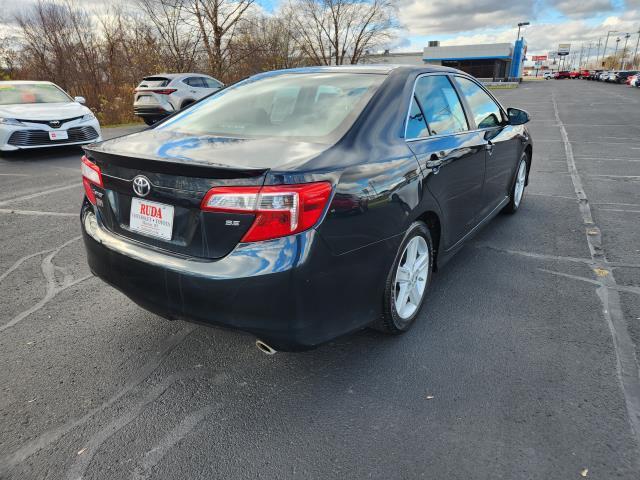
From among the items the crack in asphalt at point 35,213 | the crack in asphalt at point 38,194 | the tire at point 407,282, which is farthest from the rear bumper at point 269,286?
the crack in asphalt at point 38,194

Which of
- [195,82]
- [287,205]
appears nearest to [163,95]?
[195,82]

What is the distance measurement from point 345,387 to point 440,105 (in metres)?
2.08

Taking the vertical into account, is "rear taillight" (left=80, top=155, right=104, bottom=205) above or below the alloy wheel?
above

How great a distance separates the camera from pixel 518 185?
5.43 m

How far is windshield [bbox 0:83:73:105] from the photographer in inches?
367

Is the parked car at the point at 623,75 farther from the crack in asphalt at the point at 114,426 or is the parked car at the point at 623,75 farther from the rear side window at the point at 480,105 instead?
the crack in asphalt at the point at 114,426

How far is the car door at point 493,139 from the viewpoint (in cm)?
385

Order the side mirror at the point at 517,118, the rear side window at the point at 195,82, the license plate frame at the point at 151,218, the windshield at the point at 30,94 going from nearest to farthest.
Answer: the license plate frame at the point at 151,218
the side mirror at the point at 517,118
the windshield at the point at 30,94
the rear side window at the point at 195,82

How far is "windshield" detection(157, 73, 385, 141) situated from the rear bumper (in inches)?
27.3

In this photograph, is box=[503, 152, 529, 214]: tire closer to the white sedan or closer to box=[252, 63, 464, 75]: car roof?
box=[252, 63, 464, 75]: car roof

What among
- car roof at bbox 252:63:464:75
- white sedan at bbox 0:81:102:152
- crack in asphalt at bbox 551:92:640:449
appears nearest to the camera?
crack in asphalt at bbox 551:92:640:449

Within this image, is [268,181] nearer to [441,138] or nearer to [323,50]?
[441,138]

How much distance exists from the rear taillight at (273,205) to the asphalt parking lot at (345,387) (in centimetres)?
94

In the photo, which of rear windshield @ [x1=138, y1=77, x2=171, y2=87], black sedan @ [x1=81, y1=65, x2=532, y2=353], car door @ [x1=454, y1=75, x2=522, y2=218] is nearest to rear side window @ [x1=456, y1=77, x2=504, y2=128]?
car door @ [x1=454, y1=75, x2=522, y2=218]
